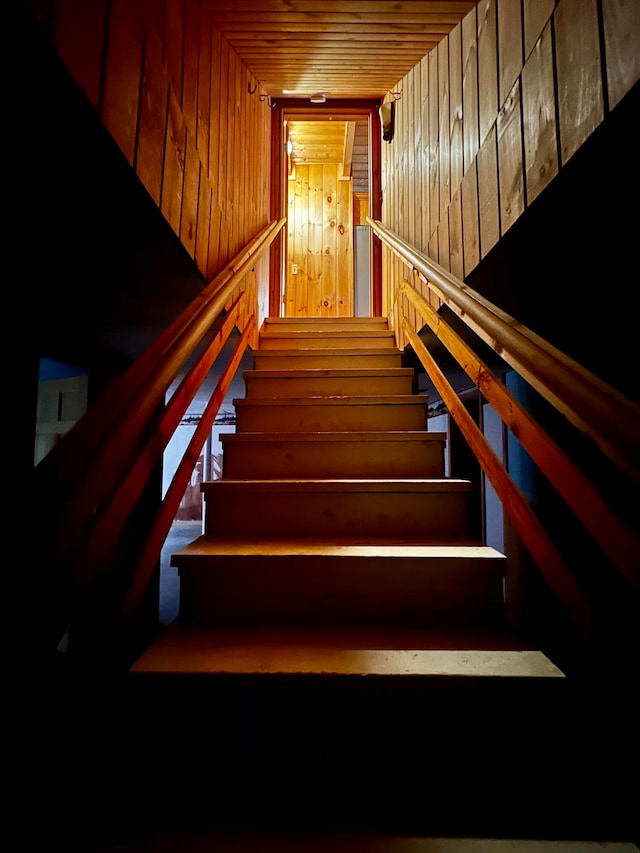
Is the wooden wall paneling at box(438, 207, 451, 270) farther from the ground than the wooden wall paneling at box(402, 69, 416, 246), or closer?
closer

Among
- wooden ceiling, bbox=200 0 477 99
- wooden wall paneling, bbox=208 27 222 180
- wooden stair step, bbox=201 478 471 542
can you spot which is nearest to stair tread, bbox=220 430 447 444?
wooden stair step, bbox=201 478 471 542

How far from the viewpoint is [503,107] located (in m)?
1.46

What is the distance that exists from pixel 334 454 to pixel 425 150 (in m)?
1.93

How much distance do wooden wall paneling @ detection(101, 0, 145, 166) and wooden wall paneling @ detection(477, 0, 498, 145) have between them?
3.99 ft

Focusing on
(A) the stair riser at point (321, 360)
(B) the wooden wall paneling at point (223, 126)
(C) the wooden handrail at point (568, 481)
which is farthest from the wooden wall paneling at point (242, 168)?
(C) the wooden handrail at point (568, 481)

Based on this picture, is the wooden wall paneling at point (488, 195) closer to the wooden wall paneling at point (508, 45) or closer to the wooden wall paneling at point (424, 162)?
the wooden wall paneling at point (508, 45)

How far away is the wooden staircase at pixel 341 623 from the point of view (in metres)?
1.08

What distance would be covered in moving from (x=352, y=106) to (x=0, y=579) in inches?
212

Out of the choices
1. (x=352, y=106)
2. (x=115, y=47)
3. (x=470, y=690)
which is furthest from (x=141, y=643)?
(x=352, y=106)

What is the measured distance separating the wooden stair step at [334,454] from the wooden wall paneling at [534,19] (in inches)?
55.0

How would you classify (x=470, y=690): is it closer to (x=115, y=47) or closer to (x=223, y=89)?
(x=115, y=47)

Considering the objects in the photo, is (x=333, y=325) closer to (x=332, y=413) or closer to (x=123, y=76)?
(x=332, y=413)

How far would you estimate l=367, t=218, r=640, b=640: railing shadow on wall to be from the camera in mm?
751

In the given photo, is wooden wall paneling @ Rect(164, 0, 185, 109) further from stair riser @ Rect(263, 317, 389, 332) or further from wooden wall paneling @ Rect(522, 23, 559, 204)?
stair riser @ Rect(263, 317, 389, 332)
